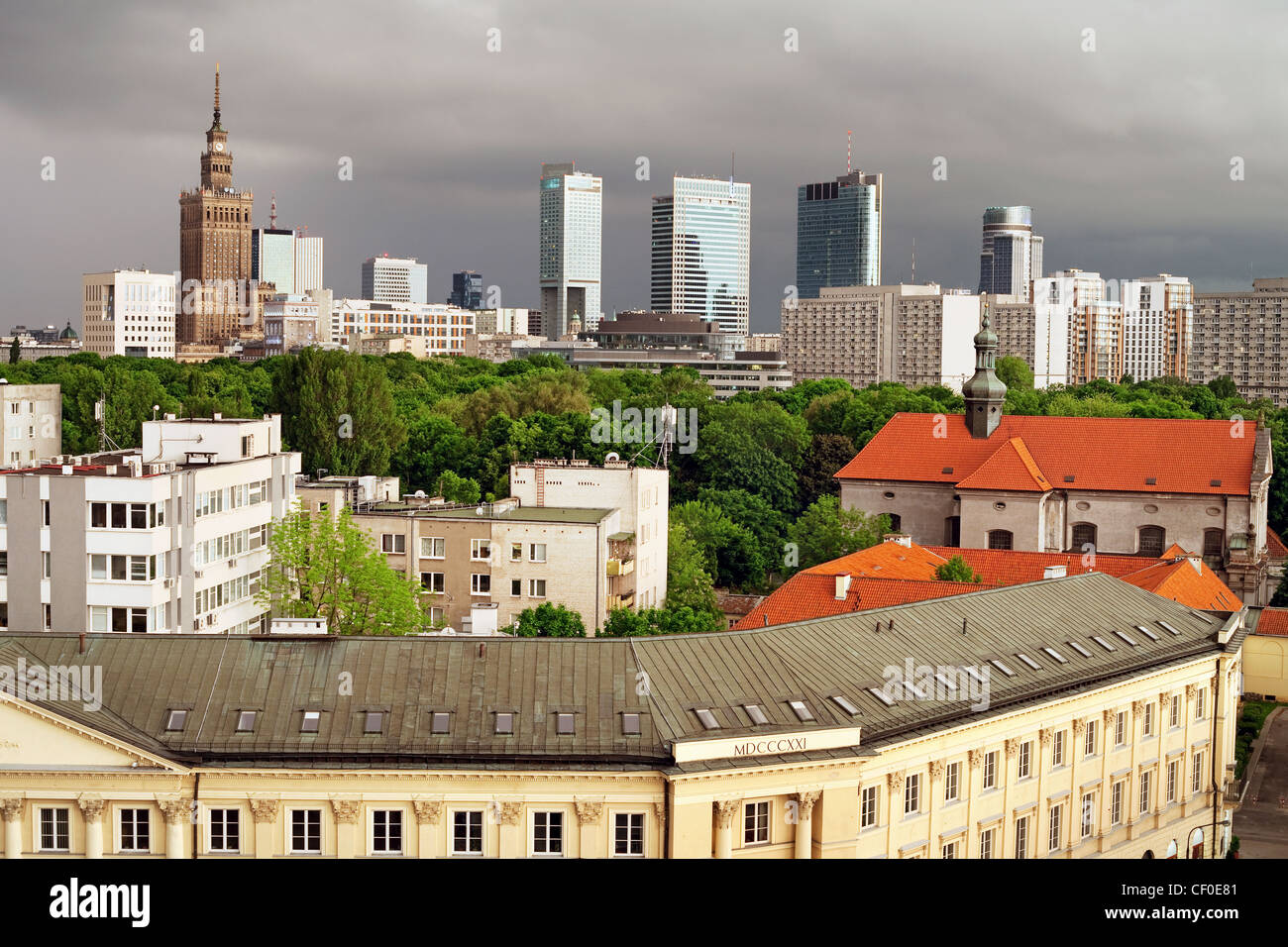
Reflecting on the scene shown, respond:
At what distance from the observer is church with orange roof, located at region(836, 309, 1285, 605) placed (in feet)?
297

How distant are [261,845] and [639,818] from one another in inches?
336

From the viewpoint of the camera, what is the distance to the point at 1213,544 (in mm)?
91062

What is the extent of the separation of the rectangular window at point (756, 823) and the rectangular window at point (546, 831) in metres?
4.37

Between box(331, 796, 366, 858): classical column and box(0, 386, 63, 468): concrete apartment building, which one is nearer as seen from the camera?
box(331, 796, 366, 858): classical column

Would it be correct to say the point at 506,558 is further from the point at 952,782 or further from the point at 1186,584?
the point at 952,782

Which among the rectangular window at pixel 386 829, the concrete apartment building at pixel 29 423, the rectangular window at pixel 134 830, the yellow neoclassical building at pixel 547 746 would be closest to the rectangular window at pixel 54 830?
the yellow neoclassical building at pixel 547 746

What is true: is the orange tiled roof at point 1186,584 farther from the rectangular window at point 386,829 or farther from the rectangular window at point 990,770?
the rectangular window at point 386,829

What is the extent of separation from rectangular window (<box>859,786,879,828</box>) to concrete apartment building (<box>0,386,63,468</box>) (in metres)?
89.1

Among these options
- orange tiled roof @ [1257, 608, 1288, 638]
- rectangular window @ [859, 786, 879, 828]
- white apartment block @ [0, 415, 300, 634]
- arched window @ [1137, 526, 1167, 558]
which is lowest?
orange tiled roof @ [1257, 608, 1288, 638]

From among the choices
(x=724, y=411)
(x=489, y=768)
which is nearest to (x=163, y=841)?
(x=489, y=768)

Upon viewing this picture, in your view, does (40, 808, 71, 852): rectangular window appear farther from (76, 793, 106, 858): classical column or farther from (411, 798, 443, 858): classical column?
(411, 798, 443, 858): classical column

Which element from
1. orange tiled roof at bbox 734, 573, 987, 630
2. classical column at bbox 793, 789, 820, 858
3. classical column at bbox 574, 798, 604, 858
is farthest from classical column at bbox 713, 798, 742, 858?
orange tiled roof at bbox 734, 573, 987, 630
